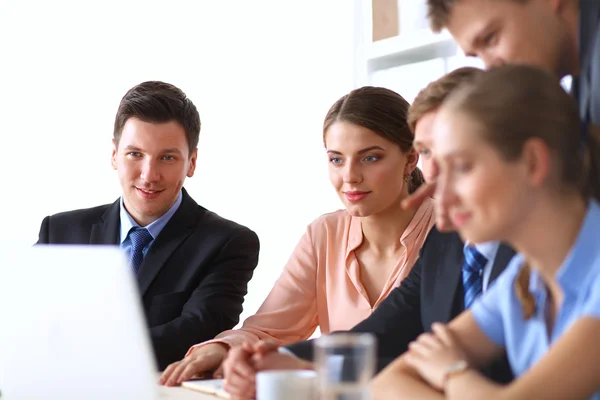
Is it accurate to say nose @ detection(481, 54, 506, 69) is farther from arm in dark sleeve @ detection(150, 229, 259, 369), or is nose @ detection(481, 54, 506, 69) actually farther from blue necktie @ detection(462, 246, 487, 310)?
arm in dark sleeve @ detection(150, 229, 259, 369)

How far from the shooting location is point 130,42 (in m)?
4.58

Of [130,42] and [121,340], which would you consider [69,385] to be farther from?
[130,42]

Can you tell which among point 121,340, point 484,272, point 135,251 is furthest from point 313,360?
point 135,251

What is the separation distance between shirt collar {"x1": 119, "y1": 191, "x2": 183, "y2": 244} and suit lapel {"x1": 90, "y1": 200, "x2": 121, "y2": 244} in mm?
23

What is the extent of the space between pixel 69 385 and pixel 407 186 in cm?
157

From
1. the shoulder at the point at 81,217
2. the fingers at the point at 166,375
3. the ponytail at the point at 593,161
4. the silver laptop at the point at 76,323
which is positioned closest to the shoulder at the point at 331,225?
the shoulder at the point at 81,217

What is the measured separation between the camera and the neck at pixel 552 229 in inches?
45.3

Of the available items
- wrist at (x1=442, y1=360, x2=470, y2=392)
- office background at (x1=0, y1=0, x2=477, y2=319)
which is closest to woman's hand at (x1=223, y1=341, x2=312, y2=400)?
wrist at (x1=442, y1=360, x2=470, y2=392)

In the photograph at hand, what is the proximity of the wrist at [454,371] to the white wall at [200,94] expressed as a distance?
10.3 feet

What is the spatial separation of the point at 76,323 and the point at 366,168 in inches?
55.4

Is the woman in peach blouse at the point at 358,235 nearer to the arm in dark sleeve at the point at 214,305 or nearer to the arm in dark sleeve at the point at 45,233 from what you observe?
the arm in dark sleeve at the point at 214,305

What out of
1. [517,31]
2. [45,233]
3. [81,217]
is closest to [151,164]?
[81,217]

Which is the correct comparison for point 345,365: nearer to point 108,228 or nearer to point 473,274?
point 473,274

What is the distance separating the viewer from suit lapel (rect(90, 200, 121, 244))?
9.31 feet
